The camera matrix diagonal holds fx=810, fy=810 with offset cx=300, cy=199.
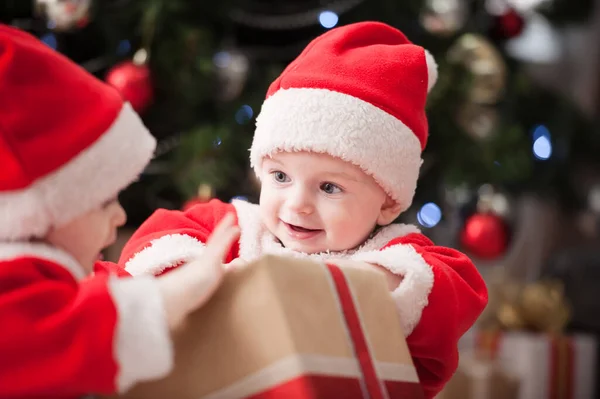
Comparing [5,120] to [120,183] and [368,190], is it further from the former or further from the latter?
[368,190]

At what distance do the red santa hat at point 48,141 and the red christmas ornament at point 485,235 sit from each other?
1.71 m

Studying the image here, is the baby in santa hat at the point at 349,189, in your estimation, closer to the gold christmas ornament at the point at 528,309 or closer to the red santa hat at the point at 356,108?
the red santa hat at the point at 356,108

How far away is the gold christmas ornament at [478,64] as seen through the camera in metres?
2.18

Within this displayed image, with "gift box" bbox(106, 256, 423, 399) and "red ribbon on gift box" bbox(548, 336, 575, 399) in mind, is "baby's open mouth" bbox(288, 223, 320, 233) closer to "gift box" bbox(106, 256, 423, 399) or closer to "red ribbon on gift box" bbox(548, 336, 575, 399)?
"gift box" bbox(106, 256, 423, 399)

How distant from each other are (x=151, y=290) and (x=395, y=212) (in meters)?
0.46

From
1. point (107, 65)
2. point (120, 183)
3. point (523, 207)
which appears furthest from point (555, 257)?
point (120, 183)

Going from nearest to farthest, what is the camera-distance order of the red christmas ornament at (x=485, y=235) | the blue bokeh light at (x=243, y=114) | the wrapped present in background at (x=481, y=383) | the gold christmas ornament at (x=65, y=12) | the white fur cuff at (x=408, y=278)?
the white fur cuff at (x=408, y=278), the gold christmas ornament at (x=65, y=12), the blue bokeh light at (x=243, y=114), the red christmas ornament at (x=485, y=235), the wrapped present in background at (x=481, y=383)

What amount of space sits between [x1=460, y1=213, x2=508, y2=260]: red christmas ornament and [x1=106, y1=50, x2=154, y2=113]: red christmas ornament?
1.02 metres

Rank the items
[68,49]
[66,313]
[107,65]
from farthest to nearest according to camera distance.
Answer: [68,49] < [107,65] < [66,313]

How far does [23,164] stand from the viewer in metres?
0.67

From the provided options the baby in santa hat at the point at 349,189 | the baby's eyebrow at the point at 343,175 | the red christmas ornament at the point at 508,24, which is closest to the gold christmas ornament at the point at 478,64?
the red christmas ornament at the point at 508,24

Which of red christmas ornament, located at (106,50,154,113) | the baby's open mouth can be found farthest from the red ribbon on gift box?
the baby's open mouth

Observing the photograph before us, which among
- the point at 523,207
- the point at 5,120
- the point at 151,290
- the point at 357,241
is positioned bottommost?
the point at 523,207

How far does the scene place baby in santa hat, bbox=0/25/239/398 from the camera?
2.10 feet
